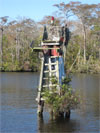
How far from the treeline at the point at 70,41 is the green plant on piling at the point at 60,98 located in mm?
44689

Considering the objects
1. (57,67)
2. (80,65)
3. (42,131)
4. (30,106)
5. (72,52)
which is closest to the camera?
(42,131)

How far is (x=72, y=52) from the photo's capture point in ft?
259

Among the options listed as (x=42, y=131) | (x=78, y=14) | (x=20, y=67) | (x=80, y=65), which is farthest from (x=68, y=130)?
(x=20, y=67)

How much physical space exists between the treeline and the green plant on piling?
44.7m

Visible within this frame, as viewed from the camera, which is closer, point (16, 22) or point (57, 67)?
point (57, 67)

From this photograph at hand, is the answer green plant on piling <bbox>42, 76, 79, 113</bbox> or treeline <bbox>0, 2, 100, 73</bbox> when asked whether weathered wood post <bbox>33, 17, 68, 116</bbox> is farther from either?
treeline <bbox>0, 2, 100, 73</bbox>

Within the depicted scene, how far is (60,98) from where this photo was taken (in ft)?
66.3

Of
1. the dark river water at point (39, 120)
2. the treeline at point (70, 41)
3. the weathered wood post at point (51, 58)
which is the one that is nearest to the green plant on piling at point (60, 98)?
the weathered wood post at point (51, 58)

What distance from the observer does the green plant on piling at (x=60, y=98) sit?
2020 cm

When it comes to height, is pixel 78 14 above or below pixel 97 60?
above

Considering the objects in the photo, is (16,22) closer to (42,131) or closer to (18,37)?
(18,37)

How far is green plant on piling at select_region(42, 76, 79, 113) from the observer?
2020cm

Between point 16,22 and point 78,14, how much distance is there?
15784mm

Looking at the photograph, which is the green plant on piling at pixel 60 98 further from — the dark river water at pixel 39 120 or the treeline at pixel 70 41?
the treeline at pixel 70 41
